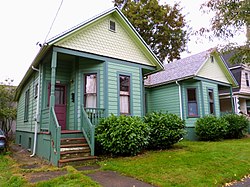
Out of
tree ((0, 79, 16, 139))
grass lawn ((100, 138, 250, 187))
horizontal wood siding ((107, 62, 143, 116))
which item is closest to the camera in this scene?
grass lawn ((100, 138, 250, 187))

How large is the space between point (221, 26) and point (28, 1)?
23.9 feet

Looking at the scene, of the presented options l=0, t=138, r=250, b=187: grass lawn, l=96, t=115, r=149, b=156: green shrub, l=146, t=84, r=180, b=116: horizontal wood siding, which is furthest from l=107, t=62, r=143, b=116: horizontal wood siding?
l=146, t=84, r=180, b=116: horizontal wood siding

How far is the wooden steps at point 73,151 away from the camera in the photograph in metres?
5.84

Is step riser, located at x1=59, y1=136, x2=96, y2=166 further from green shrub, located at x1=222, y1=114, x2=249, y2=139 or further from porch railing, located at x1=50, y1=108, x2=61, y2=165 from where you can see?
green shrub, located at x1=222, y1=114, x2=249, y2=139

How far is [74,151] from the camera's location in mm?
6191

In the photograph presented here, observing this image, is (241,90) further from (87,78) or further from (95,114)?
(95,114)

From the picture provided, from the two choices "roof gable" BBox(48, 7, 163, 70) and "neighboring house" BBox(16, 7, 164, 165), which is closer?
"neighboring house" BBox(16, 7, 164, 165)

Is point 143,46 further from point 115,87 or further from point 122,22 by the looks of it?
point 115,87

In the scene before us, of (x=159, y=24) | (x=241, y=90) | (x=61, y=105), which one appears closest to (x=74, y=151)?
(x=61, y=105)

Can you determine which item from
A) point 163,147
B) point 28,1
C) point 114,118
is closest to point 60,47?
point 28,1

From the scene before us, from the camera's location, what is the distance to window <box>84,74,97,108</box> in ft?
26.9

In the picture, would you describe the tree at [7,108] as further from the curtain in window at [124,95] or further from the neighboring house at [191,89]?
the curtain in window at [124,95]

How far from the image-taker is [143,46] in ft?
31.8

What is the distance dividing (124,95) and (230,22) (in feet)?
15.9
